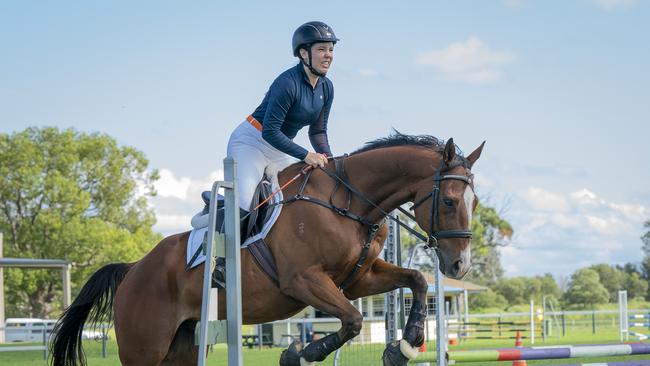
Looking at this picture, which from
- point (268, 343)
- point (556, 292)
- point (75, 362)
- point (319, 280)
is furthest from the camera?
point (556, 292)

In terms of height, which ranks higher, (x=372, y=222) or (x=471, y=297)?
(x=372, y=222)

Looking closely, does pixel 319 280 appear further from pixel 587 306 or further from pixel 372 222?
pixel 587 306

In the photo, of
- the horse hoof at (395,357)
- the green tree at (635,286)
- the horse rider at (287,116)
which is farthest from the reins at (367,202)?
the green tree at (635,286)

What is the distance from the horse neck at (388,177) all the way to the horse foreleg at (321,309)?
620mm

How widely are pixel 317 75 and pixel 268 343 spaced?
2408 centimetres

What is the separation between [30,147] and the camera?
45781 mm

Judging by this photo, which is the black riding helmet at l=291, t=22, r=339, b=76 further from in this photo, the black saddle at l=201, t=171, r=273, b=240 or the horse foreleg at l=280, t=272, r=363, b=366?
the horse foreleg at l=280, t=272, r=363, b=366

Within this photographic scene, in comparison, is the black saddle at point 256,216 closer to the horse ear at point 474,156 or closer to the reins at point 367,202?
the reins at point 367,202

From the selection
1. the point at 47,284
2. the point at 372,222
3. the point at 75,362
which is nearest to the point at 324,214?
the point at 372,222

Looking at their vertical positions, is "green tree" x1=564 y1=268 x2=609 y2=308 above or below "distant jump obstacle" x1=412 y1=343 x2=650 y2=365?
below

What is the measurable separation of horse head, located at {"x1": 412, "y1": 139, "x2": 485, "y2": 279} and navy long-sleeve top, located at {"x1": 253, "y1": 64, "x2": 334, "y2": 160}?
1.04m

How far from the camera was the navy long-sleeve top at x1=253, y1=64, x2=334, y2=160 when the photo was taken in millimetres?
6406

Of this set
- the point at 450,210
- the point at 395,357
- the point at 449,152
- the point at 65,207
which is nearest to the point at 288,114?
the point at 449,152

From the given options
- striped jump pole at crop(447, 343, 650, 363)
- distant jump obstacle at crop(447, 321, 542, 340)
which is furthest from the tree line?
striped jump pole at crop(447, 343, 650, 363)
